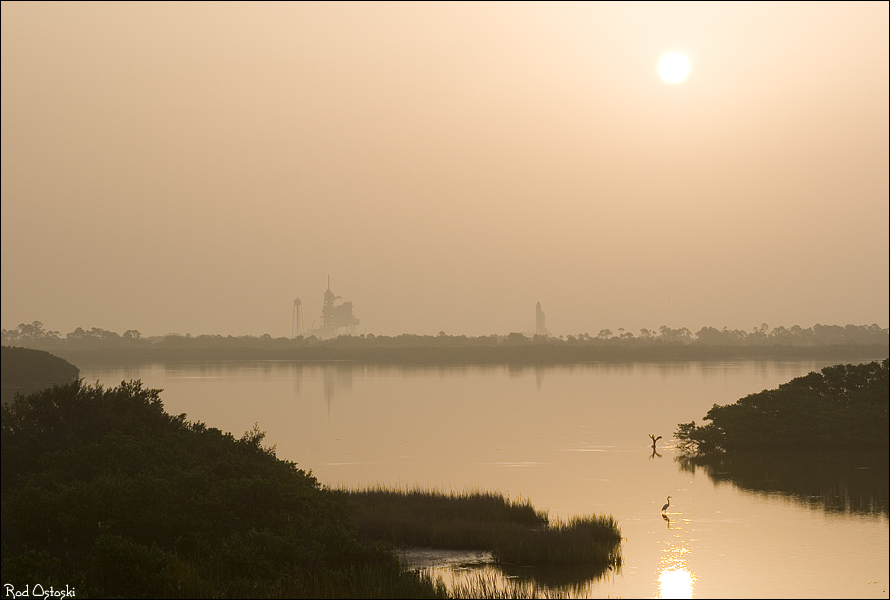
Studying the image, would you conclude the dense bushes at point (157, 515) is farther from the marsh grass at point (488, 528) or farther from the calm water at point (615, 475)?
the calm water at point (615, 475)

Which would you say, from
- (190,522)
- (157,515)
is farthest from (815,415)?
(157,515)

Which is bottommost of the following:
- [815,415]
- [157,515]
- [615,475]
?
[615,475]

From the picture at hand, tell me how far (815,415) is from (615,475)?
39.3 feet

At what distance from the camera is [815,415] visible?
51.7 m

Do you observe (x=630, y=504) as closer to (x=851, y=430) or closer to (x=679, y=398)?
(x=851, y=430)

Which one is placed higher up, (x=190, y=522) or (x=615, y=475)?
(x=190, y=522)

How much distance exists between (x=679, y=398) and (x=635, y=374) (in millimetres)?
63239

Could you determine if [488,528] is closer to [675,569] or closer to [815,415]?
[675,569]

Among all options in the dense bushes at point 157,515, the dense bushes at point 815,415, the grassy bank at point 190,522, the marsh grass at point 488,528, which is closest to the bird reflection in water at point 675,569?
the marsh grass at point 488,528

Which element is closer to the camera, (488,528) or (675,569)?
(675,569)

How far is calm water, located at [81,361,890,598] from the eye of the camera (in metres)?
26.8

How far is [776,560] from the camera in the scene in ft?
91.7

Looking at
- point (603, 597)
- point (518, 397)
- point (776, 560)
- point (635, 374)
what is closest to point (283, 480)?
point (603, 597)

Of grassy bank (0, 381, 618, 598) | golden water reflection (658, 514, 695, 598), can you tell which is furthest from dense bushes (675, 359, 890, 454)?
grassy bank (0, 381, 618, 598)
